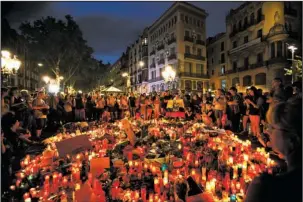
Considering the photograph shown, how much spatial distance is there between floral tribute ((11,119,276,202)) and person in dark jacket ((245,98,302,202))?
254 cm

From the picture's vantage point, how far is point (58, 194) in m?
4.66

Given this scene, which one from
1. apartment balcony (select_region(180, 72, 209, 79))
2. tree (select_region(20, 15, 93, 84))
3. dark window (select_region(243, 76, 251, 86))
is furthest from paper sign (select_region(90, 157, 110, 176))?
apartment balcony (select_region(180, 72, 209, 79))

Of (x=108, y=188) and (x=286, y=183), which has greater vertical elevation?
(x=286, y=183)

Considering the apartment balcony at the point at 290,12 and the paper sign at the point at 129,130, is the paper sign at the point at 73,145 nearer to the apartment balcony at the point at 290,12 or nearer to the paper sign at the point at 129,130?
the paper sign at the point at 129,130

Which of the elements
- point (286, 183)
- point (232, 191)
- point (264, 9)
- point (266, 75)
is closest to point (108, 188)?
point (232, 191)

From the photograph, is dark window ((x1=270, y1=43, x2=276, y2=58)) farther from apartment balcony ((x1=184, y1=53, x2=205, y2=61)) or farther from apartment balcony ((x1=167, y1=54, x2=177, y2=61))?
apartment balcony ((x1=167, y1=54, x2=177, y2=61))

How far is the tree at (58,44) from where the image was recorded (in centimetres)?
3391

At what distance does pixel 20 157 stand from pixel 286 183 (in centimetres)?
786

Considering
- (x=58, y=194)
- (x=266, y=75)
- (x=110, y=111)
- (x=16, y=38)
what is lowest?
(x=58, y=194)

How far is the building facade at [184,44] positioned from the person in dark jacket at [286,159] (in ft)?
152

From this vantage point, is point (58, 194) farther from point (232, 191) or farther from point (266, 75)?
point (266, 75)

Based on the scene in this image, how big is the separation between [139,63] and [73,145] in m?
53.1

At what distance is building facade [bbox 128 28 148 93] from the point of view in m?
63.9

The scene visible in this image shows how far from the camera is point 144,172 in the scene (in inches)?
226
